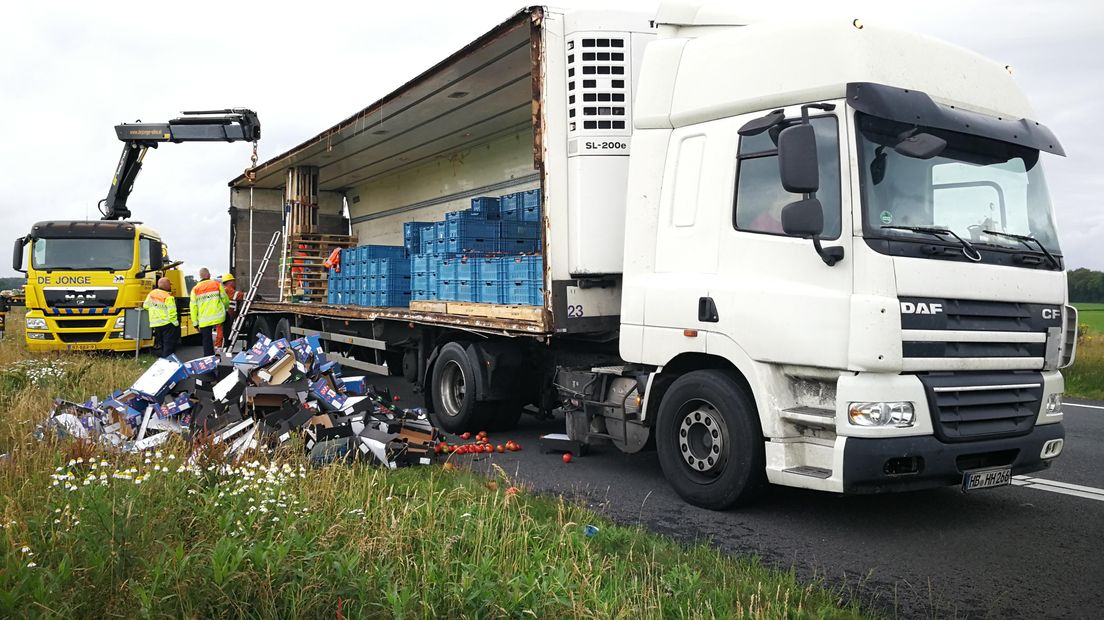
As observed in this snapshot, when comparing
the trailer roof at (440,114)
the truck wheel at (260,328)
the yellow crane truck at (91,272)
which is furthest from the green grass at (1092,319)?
the yellow crane truck at (91,272)

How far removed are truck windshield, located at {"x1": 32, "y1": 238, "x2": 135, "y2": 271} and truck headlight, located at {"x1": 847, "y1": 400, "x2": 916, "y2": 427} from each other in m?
17.4

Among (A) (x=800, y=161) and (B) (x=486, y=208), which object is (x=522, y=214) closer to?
(B) (x=486, y=208)

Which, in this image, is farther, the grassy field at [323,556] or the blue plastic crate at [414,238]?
the blue plastic crate at [414,238]

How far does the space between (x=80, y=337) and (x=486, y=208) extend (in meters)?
12.4

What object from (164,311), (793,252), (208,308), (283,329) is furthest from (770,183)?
(164,311)

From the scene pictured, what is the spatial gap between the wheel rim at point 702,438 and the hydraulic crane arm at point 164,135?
48.4 feet

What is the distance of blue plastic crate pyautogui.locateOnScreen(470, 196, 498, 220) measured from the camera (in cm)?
982

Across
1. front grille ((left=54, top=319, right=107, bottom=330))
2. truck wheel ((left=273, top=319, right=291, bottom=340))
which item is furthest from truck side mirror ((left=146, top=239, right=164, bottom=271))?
truck wheel ((left=273, top=319, right=291, bottom=340))

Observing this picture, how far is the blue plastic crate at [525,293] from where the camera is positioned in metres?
7.54

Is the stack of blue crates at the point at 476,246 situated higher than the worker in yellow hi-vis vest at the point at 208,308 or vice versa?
the stack of blue crates at the point at 476,246

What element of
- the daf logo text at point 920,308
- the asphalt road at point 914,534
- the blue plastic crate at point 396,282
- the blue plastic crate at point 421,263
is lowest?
the asphalt road at point 914,534

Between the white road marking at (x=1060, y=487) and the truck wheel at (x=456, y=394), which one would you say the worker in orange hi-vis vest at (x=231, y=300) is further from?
the white road marking at (x=1060, y=487)

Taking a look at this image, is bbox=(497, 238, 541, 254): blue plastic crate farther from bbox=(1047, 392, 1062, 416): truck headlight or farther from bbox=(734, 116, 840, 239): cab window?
A: bbox=(1047, 392, 1062, 416): truck headlight

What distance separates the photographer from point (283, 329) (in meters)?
15.6
